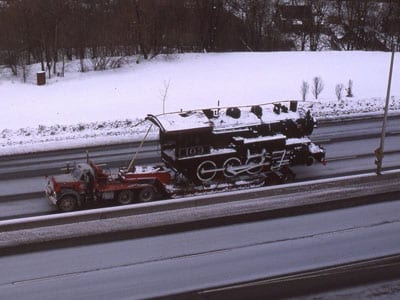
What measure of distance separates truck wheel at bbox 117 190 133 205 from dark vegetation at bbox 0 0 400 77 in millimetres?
25861

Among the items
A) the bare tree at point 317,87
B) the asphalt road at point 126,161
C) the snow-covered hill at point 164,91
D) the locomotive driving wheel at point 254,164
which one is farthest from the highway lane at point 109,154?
the bare tree at point 317,87

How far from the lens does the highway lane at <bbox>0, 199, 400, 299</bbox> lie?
13.3m

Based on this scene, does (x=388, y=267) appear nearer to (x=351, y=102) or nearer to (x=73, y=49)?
(x=351, y=102)

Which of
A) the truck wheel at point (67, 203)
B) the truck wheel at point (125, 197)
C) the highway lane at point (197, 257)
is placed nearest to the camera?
the highway lane at point (197, 257)

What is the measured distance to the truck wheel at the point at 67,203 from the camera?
1816 centimetres

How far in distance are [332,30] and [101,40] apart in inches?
1290

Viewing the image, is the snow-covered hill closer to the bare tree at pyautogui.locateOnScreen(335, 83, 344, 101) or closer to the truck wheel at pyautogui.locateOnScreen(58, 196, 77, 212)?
the bare tree at pyautogui.locateOnScreen(335, 83, 344, 101)

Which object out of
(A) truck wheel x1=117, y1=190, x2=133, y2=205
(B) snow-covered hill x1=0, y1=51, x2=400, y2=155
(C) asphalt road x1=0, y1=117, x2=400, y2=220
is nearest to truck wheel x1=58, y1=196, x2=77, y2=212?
(C) asphalt road x1=0, y1=117, x2=400, y2=220

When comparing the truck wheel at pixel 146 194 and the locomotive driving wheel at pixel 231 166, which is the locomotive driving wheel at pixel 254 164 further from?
the truck wheel at pixel 146 194

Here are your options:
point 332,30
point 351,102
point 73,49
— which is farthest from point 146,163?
point 332,30

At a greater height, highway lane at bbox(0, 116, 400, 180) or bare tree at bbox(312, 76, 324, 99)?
bare tree at bbox(312, 76, 324, 99)

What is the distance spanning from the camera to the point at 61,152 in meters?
26.6

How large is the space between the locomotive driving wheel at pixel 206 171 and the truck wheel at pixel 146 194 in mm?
1798

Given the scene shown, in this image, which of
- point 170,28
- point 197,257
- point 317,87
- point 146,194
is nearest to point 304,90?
point 317,87
